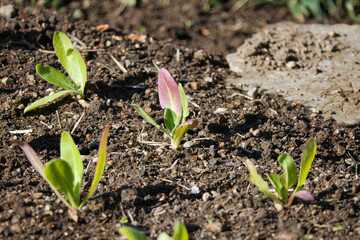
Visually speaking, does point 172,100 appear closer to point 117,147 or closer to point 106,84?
point 117,147

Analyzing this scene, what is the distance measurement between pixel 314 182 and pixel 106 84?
1458 mm

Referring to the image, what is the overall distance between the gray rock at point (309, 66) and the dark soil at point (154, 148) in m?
0.12

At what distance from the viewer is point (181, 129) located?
2.12 metres

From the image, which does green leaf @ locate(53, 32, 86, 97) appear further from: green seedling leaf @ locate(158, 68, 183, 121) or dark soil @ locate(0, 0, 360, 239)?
green seedling leaf @ locate(158, 68, 183, 121)

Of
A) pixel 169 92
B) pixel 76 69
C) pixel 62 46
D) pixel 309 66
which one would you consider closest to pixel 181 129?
pixel 169 92

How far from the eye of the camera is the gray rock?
8.90 feet

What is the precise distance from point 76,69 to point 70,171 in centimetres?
91

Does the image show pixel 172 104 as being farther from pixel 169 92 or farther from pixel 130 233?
pixel 130 233

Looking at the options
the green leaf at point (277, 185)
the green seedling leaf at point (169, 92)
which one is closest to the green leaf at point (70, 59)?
the green seedling leaf at point (169, 92)

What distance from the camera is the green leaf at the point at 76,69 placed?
8.08 feet

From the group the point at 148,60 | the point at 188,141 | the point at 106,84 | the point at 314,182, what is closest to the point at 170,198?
the point at 188,141

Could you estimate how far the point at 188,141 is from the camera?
233 cm

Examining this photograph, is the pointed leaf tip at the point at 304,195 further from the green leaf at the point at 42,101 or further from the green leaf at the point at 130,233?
the green leaf at the point at 42,101

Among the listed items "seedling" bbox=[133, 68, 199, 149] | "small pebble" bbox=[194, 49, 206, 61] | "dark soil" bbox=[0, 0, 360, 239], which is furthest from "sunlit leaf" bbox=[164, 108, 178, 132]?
"small pebble" bbox=[194, 49, 206, 61]
